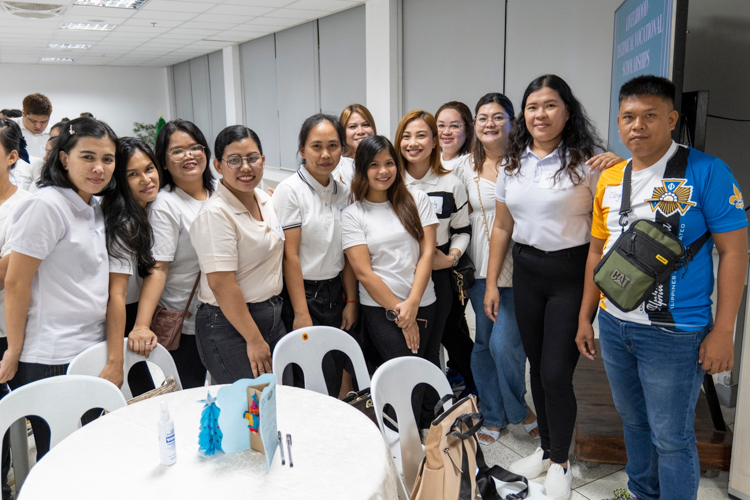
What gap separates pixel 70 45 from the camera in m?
9.73

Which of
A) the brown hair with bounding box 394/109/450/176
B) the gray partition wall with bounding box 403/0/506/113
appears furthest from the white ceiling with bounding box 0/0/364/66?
the brown hair with bounding box 394/109/450/176

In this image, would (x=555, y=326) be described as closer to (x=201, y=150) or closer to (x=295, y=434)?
(x=295, y=434)

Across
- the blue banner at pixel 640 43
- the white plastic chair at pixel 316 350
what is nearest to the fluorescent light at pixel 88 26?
the blue banner at pixel 640 43

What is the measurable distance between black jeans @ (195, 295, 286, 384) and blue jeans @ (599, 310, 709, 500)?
132 centimetres

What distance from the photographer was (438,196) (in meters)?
2.66

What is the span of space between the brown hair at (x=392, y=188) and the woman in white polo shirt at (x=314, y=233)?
0.11 metres

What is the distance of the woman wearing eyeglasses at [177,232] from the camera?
228 cm

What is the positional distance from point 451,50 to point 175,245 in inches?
167

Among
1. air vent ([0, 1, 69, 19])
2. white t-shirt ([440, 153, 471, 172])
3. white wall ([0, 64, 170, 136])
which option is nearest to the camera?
white t-shirt ([440, 153, 471, 172])

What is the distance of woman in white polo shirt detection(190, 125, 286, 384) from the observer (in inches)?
82.0

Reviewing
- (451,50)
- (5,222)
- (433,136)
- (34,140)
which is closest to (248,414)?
(5,222)

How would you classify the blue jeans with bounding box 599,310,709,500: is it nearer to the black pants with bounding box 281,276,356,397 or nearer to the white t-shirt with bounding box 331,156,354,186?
the black pants with bounding box 281,276,356,397

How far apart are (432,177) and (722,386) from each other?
209 centimetres

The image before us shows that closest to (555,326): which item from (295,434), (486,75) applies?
(295,434)
